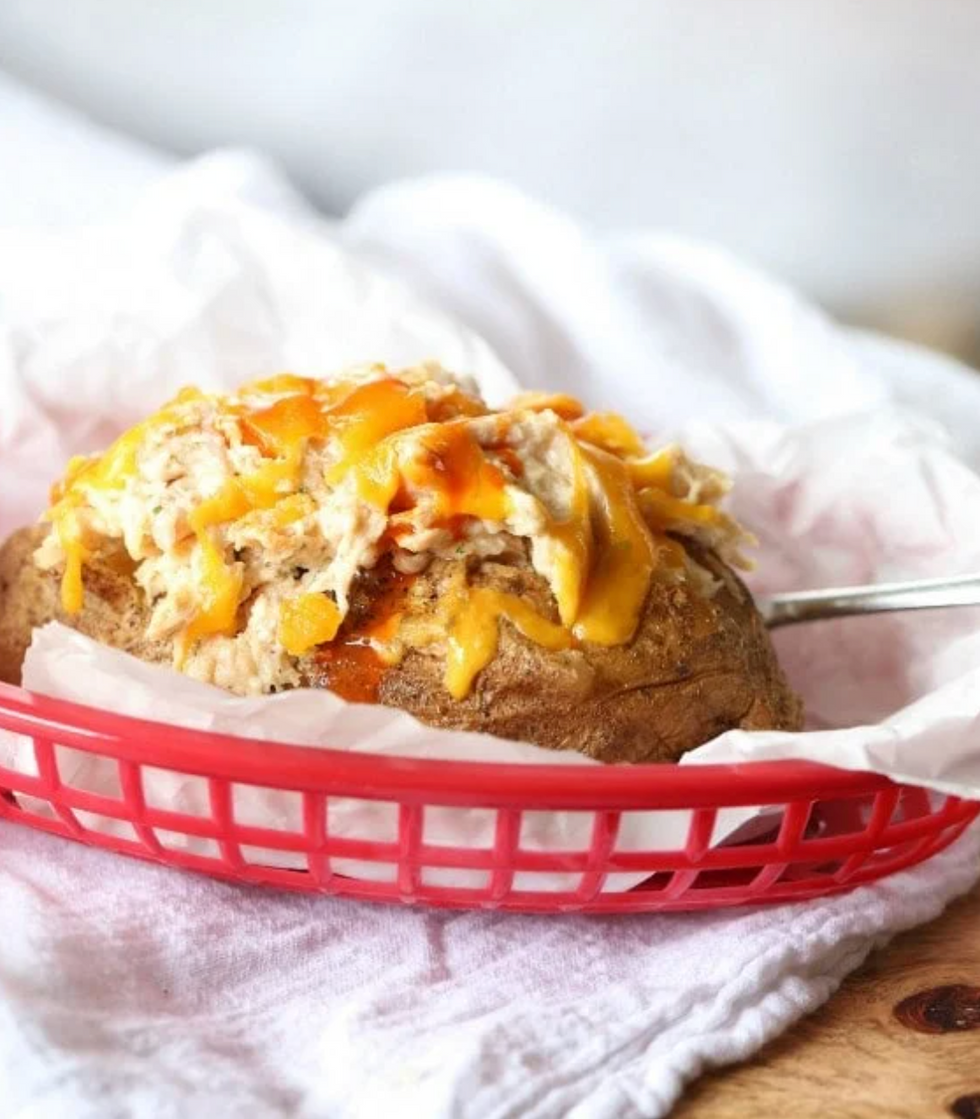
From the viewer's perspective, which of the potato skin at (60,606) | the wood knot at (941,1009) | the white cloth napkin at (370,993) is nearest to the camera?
the white cloth napkin at (370,993)

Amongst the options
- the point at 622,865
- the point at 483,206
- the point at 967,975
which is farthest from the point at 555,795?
the point at 483,206

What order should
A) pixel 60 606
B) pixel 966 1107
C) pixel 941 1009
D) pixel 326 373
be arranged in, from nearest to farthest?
pixel 966 1107
pixel 941 1009
pixel 60 606
pixel 326 373

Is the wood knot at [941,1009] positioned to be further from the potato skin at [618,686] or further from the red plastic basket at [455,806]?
the potato skin at [618,686]

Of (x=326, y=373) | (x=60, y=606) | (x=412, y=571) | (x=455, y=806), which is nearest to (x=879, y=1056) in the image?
(x=455, y=806)

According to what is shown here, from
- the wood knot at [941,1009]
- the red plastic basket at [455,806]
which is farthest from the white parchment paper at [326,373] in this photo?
the wood knot at [941,1009]

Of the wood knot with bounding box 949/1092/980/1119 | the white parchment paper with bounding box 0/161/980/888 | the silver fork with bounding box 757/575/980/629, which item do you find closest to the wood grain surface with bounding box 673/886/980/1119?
the wood knot with bounding box 949/1092/980/1119

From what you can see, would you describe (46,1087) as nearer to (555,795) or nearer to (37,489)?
(555,795)

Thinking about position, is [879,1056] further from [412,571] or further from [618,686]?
[412,571]
